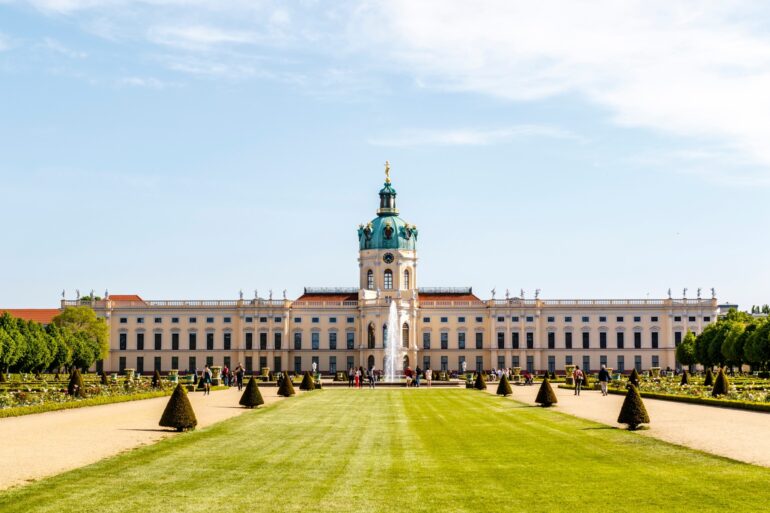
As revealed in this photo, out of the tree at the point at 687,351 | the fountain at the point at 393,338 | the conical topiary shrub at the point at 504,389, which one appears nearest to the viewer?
the conical topiary shrub at the point at 504,389

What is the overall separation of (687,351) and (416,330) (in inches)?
1158

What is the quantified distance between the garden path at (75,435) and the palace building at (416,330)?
75.1m

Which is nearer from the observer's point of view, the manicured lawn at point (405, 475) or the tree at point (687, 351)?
the manicured lawn at point (405, 475)

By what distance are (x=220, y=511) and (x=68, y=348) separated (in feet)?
252

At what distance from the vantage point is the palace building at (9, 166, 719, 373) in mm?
115750

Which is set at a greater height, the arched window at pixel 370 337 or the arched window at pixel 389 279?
the arched window at pixel 389 279

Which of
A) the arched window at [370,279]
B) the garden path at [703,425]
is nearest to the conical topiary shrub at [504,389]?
the garden path at [703,425]

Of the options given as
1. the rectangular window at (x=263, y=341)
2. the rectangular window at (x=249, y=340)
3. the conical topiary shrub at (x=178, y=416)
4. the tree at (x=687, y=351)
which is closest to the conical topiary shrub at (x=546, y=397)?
the conical topiary shrub at (x=178, y=416)

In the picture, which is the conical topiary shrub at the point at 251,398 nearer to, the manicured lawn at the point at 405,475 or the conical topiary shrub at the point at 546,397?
the manicured lawn at the point at 405,475

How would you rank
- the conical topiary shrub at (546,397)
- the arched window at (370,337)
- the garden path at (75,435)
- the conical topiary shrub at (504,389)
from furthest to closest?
the arched window at (370,337), the conical topiary shrub at (504,389), the conical topiary shrub at (546,397), the garden path at (75,435)

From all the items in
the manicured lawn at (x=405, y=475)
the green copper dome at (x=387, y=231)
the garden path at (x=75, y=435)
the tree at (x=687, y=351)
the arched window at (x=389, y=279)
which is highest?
the green copper dome at (x=387, y=231)

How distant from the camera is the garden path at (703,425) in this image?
897 inches

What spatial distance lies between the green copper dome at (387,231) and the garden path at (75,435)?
249ft

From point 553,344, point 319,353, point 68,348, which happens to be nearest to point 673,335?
point 553,344
